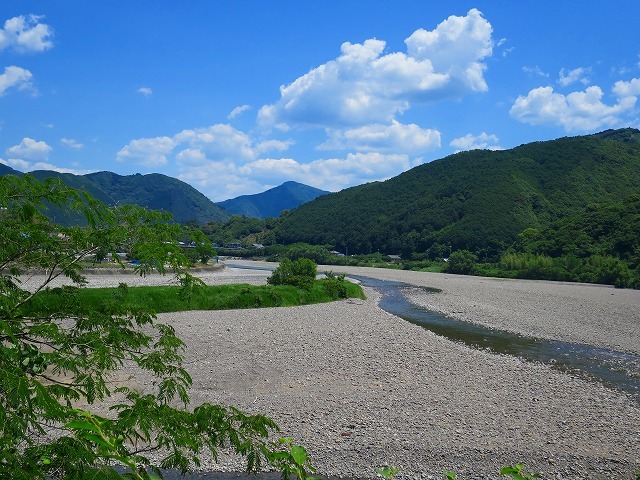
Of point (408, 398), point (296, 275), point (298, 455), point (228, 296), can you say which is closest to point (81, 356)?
point (298, 455)

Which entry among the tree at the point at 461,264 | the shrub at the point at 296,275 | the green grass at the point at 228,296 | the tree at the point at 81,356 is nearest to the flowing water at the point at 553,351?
the green grass at the point at 228,296

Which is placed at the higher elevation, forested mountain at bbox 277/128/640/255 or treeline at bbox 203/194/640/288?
forested mountain at bbox 277/128/640/255

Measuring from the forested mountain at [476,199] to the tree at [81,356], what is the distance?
3437 inches

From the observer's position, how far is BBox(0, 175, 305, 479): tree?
7.65ft

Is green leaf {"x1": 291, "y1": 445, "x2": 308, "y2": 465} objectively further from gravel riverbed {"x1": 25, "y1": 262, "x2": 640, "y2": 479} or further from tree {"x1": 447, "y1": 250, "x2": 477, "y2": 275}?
tree {"x1": 447, "y1": 250, "x2": 477, "y2": 275}

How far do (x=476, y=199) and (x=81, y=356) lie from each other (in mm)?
109582

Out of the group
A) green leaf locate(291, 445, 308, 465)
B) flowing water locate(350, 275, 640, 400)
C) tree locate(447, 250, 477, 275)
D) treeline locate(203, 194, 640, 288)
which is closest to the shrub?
flowing water locate(350, 275, 640, 400)

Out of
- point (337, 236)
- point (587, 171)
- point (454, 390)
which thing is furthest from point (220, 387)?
point (587, 171)

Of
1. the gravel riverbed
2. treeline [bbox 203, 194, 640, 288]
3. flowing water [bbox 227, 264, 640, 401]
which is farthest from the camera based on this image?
treeline [bbox 203, 194, 640, 288]

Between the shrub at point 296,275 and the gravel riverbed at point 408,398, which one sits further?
the shrub at point 296,275

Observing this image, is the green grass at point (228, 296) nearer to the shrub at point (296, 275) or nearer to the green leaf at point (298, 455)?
the shrub at point (296, 275)

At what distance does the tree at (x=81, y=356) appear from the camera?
233 centimetres

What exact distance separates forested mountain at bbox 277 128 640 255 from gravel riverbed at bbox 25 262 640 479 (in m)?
72.5

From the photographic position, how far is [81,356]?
10.4 ft
